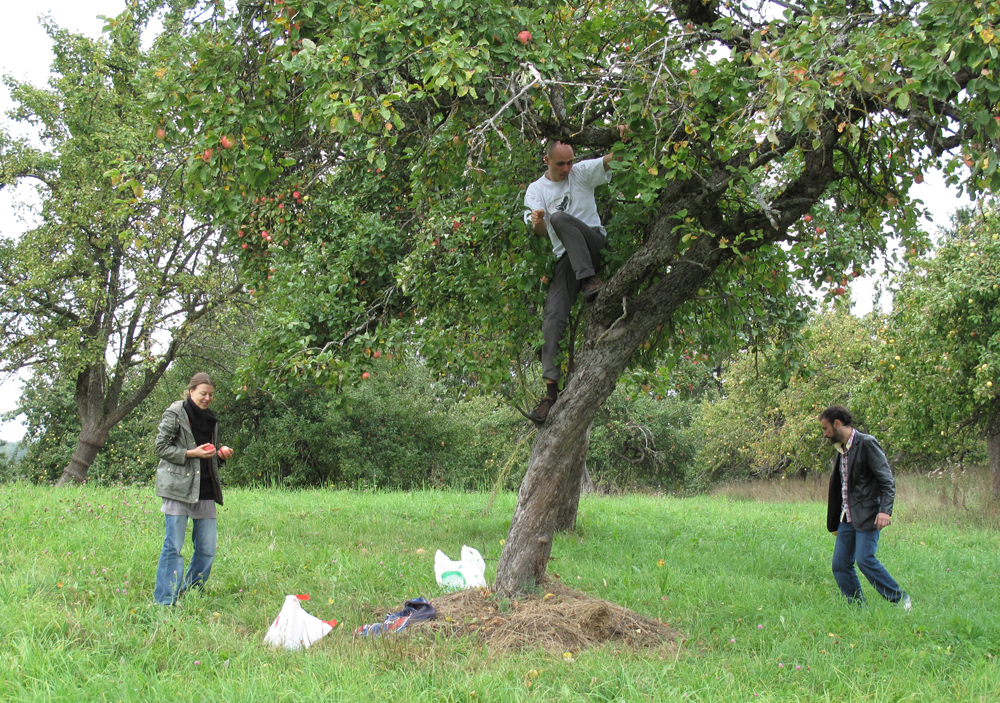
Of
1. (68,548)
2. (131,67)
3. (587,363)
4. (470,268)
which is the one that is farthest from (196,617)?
(131,67)

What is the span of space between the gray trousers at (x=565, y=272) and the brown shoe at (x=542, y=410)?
19 cm

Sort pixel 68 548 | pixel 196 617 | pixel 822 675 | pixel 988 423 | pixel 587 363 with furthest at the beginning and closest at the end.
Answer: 1. pixel 988 423
2. pixel 68 548
3. pixel 587 363
4. pixel 196 617
5. pixel 822 675

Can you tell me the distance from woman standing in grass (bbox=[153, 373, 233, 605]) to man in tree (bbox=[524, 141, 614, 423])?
7.59 ft

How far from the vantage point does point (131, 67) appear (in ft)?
41.9

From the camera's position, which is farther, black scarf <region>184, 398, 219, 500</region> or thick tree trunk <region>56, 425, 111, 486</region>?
thick tree trunk <region>56, 425, 111, 486</region>

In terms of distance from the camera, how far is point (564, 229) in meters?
4.92

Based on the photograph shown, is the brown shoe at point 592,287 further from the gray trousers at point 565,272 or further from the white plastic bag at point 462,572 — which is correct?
the white plastic bag at point 462,572

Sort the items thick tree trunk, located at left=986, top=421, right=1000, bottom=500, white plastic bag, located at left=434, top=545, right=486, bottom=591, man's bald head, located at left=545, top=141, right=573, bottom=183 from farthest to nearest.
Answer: thick tree trunk, located at left=986, top=421, right=1000, bottom=500
white plastic bag, located at left=434, top=545, right=486, bottom=591
man's bald head, located at left=545, top=141, right=573, bottom=183

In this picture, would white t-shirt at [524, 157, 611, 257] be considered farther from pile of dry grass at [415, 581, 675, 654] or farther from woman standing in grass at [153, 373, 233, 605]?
woman standing in grass at [153, 373, 233, 605]

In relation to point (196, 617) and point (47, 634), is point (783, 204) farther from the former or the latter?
point (47, 634)

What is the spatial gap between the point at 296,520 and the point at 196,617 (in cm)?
422

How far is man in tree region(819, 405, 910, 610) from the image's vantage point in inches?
213

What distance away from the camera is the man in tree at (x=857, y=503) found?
17.7 ft

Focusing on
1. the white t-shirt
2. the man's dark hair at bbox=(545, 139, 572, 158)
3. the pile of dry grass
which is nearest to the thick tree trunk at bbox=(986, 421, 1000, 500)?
the pile of dry grass
